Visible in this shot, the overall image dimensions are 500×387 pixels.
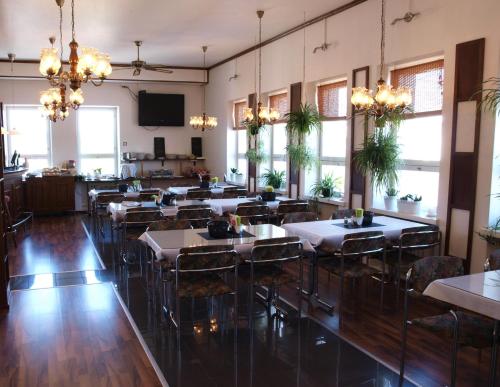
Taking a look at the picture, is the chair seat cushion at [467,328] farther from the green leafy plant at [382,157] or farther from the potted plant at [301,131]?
the potted plant at [301,131]

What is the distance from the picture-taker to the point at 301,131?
7.16 m

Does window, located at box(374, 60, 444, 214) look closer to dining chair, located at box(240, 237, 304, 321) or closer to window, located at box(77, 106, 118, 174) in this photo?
dining chair, located at box(240, 237, 304, 321)

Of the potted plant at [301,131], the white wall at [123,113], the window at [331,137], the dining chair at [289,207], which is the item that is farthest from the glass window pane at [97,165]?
the dining chair at [289,207]

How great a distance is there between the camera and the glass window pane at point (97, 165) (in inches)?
458

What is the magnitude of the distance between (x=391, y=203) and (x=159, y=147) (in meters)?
7.37

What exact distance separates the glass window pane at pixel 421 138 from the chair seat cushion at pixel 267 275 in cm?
245

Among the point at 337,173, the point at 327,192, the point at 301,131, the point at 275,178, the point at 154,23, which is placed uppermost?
the point at 154,23

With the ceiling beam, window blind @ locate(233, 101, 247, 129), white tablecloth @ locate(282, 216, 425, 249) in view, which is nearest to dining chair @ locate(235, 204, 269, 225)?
white tablecloth @ locate(282, 216, 425, 249)

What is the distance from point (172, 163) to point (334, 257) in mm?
8013

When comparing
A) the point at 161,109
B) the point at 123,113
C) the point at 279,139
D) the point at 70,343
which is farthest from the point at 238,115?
the point at 70,343

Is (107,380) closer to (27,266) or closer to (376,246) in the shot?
(376,246)

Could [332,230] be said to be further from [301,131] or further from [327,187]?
[301,131]

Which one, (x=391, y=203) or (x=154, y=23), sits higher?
(x=154, y=23)

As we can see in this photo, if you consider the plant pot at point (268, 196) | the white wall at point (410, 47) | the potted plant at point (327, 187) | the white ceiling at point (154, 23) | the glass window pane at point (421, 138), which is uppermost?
the white ceiling at point (154, 23)
